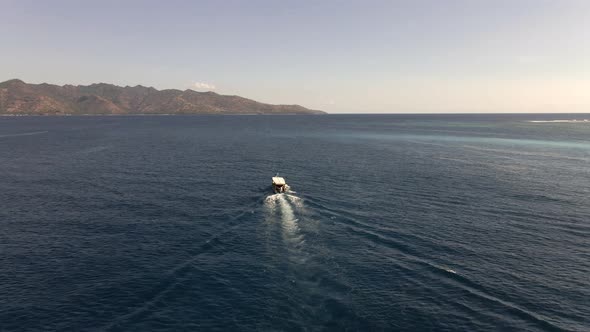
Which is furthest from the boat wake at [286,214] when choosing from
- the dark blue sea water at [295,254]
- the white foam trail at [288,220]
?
the dark blue sea water at [295,254]

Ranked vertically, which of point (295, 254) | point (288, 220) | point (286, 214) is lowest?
point (295, 254)

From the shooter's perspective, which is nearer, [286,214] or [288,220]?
[288,220]

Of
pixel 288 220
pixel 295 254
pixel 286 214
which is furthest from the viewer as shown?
pixel 286 214

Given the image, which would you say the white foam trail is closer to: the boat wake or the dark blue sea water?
the boat wake

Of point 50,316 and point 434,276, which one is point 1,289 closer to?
point 50,316

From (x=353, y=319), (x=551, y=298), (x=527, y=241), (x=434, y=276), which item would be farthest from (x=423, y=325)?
(x=527, y=241)

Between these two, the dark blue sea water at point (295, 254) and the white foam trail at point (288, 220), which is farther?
the white foam trail at point (288, 220)

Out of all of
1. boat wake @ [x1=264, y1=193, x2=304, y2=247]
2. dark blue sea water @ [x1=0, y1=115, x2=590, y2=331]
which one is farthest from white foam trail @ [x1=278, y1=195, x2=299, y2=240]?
dark blue sea water @ [x1=0, y1=115, x2=590, y2=331]

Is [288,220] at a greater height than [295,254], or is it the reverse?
[288,220]

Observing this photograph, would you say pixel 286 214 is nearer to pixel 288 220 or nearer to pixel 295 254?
pixel 288 220

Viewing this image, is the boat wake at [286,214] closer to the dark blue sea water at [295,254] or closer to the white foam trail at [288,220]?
the white foam trail at [288,220]

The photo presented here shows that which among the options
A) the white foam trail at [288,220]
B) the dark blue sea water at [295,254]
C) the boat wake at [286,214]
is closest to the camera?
the dark blue sea water at [295,254]

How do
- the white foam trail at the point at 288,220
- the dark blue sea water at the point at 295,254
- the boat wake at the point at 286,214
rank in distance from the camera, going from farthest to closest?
the white foam trail at the point at 288,220, the boat wake at the point at 286,214, the dark blue sea water at the point at 295,254

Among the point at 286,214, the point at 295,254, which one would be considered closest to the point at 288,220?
the point at 286,214
